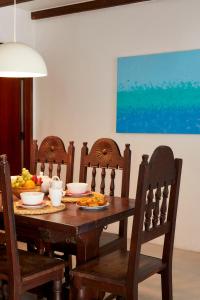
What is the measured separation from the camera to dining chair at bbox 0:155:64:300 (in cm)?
205

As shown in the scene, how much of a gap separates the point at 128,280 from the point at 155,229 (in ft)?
1.06

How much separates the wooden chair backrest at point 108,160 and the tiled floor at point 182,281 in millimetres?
730

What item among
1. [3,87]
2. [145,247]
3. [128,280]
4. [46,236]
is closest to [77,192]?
[46,236]

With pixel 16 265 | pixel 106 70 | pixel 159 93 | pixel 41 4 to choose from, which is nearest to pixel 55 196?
pixel 16 265

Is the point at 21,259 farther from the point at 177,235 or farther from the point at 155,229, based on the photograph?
the point at 177,235

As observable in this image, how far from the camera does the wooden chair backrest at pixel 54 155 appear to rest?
3355 mm

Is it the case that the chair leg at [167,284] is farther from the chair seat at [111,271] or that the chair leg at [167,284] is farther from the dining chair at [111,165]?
the dining chair at [111,165]

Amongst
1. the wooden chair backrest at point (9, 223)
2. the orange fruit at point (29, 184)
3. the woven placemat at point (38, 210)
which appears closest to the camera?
the wooden chair backrest at point (9, 223)

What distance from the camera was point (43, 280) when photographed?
2238 millimetres

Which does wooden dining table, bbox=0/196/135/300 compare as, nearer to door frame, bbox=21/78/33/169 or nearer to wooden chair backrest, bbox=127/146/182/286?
wooden chair backrest, bbox=127/146/182/286

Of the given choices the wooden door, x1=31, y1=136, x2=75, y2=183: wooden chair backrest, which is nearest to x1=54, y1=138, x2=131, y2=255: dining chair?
x1=31, y1=136, x2=75, y2=183: wooden chair backrest

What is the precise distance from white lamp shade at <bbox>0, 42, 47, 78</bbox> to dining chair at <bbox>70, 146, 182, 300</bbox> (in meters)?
1.02

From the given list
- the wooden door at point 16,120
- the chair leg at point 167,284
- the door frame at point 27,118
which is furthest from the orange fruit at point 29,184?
the door frame at point 27,118

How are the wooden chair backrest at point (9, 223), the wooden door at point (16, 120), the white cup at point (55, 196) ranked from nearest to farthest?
1. the wooden chair backrest at point (9, 223)
2. the white cup at point (55, 196)
3. the wooden door at point (16, 120)
